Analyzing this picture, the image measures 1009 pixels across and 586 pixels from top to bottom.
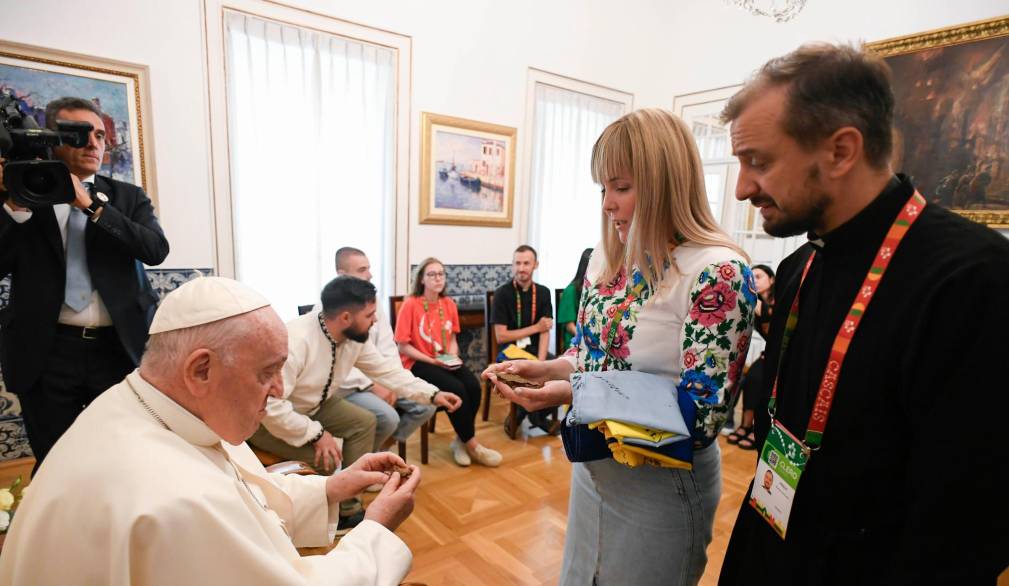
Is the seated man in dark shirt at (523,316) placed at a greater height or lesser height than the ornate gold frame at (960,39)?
lesser

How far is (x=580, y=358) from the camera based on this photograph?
1391 millimetres

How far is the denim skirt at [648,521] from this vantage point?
113cm

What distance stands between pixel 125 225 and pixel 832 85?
91.9 inches

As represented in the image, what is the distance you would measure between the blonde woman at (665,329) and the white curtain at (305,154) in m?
3.43

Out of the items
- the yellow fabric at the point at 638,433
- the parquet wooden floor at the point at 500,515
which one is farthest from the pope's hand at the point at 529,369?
the parquet wooden floor at the point at 500,515

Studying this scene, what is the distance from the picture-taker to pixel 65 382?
200cm

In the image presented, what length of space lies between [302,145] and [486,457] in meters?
2.75

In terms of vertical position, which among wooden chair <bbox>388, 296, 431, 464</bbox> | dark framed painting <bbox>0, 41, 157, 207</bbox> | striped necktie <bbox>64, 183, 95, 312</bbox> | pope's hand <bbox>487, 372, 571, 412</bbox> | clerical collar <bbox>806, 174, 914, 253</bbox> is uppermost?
dark framed painting <bbox>0, 41, 157, 207</bbox>

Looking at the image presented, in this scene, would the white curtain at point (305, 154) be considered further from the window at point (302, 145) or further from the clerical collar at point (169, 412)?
the clerical collar at point (169, 412)

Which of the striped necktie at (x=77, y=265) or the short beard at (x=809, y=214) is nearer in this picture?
the short beard at (x=809, y=214)

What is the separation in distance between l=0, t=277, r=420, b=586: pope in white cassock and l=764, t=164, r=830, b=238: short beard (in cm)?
105

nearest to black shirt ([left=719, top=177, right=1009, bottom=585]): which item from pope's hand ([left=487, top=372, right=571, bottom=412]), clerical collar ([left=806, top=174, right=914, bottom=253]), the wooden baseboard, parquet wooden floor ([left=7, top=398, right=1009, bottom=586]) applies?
clerical collar ([left=806, top=174, right=914, bottom=253])

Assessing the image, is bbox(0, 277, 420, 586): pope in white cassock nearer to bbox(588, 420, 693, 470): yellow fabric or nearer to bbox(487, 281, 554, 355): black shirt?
bbox(588, 420, 693, 470): yellow fabric

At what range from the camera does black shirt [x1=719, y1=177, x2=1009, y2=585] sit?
0.70 metres
